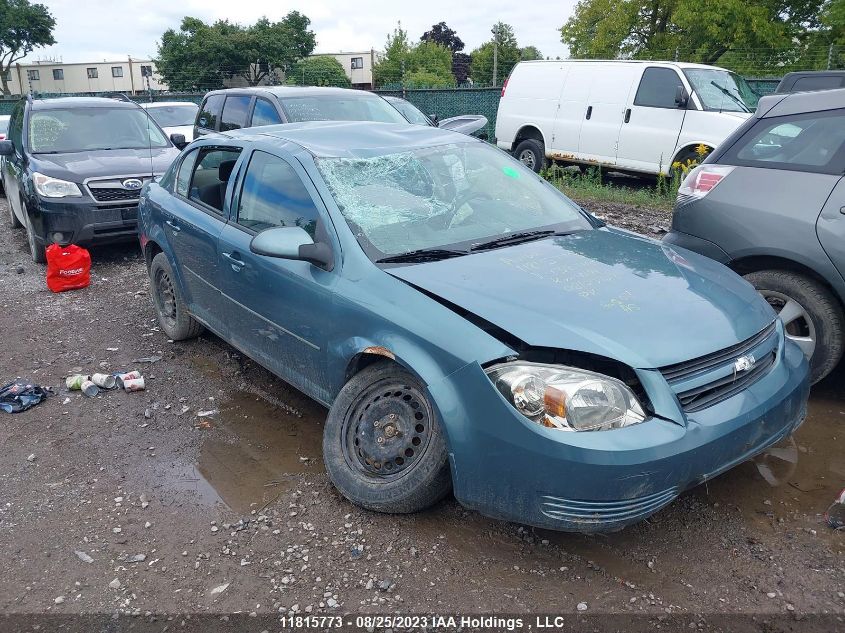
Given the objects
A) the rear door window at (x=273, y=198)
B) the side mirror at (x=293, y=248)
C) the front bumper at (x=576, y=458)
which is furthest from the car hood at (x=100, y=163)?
the front bumper at (x=576, y=458)

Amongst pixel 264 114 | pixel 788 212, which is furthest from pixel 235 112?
pixel 788 212

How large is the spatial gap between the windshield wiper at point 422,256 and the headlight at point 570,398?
0.89 meters

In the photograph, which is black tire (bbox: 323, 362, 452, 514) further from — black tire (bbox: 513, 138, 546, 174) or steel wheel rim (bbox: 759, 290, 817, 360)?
black tire (bbox: 513, 138, 546, 174)

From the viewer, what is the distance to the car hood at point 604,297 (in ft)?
8.92

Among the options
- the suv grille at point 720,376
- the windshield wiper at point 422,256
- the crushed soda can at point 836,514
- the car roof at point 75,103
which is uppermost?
the car roof at point 75,103

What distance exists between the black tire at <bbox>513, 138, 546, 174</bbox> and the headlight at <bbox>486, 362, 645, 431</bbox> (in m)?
10.5

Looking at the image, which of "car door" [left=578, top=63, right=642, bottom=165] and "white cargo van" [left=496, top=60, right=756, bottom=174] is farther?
"car door" [left=578, top=63, right=642, bottom=165]

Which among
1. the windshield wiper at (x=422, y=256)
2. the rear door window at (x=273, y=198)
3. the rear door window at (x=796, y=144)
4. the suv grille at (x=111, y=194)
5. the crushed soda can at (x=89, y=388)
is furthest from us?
the suv grille at (x=111, y=194)

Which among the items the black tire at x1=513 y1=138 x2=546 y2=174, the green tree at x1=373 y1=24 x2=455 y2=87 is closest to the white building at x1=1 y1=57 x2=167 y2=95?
the green tree at x1=373 y1=24 x2=455 y2=87

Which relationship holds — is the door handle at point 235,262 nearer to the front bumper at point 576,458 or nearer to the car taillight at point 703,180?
the front bumper at point 576,458

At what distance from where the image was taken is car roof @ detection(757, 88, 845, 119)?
13.9ft

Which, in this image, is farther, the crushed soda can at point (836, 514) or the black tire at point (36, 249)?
the black tire at point (36, 249)

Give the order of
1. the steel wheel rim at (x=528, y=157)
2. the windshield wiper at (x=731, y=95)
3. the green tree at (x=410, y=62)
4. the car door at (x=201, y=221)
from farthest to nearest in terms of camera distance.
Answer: the green tree at (x=410, y=62) < the steel wheel rim at (x=528, y=157) < the windshield wiper at (x=731, y=95) < the car door at (x=201, y=221)

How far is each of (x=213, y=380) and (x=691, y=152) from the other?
28.1ft
